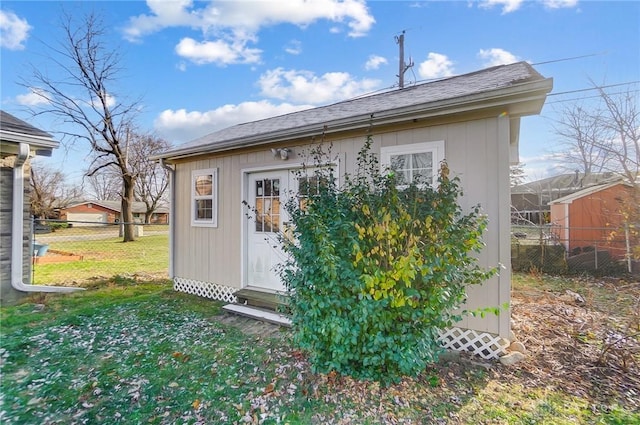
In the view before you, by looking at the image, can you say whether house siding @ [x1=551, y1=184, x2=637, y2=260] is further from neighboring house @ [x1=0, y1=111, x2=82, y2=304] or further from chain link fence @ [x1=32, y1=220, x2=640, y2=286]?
neighboring house @ [x1=0, y1=111, x2=82, y2=304]

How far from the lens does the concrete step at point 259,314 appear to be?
423cm

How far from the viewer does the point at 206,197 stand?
5.87 metres

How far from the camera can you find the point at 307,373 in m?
2.95

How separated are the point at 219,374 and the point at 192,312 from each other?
2.20m

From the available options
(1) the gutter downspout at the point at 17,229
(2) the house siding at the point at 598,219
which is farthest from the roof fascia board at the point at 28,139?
(2) the house siding at the point at 598,219

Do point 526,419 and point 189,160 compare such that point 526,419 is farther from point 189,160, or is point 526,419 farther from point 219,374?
point 189,160

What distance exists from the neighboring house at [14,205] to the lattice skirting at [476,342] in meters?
6.92

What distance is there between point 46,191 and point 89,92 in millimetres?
19802

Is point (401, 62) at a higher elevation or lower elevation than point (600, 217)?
higher

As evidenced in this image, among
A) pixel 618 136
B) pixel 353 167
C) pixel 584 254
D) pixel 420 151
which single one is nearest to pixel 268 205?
pixel 353 167

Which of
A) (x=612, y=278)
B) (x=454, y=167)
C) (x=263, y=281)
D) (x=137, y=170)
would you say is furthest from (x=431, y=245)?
(x=137, y=170)

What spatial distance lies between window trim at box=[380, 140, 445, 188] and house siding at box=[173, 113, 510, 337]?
2.1 inches

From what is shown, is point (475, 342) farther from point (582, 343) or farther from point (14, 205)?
point (14, 205)

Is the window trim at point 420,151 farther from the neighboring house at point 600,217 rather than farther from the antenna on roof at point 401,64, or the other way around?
the antenna on roof at point 401,64
